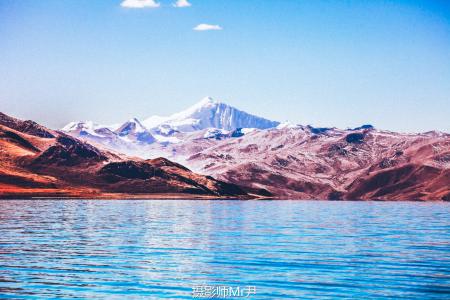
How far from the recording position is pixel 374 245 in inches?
2825

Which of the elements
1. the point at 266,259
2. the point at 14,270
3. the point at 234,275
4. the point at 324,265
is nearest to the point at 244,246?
the point at 266,259

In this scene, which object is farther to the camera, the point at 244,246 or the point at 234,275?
the point at 244,246

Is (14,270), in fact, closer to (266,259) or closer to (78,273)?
(78,273)

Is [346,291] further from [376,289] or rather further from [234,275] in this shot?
[234,275]

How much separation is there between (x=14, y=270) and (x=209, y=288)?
53.2 feet

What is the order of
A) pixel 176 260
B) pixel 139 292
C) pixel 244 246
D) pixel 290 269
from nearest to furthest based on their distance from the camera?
1. pixel 139 292
2. pixel 290 269
3. pixel 176 260
4. pixel 244 246

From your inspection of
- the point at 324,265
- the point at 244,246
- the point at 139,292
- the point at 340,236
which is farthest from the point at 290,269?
the point at 340,236

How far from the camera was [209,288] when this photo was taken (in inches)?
1642

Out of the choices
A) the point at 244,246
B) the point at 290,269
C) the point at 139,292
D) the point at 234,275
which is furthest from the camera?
the point at 244,246

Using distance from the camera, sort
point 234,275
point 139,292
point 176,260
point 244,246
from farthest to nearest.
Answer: point 244,246
point 176,260
point 234,275
point 139,292

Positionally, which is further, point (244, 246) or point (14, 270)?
point (244, 246)

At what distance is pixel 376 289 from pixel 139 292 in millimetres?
15332

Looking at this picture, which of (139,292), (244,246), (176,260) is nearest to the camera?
(139,292)

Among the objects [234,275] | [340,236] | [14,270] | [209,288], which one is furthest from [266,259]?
[340,236]
